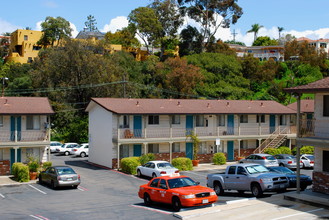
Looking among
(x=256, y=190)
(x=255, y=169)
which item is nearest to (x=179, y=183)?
(x=256, y=190)

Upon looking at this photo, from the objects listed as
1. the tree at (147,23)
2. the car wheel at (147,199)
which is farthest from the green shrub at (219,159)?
the tree at (147,23)

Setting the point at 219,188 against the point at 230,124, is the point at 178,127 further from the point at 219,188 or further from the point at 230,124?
the point at 219,188

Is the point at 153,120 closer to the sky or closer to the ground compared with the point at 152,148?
closer to the sky

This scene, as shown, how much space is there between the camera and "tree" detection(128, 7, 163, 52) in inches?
3258

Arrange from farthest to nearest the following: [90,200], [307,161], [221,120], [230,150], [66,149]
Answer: [66,149] < [230,150] < [221,120] < [307,161] < [90,200]

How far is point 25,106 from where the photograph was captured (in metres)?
35.5

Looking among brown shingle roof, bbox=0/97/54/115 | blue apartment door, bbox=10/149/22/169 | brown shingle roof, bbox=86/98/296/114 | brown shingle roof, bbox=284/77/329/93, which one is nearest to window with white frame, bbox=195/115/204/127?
brown shingle roof, bbox=86/98/296/114

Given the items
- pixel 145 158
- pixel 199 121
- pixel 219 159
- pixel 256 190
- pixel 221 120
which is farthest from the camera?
pixel 221 120

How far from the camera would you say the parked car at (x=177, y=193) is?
63.2 feet

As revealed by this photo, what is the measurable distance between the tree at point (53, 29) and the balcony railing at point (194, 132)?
164ft

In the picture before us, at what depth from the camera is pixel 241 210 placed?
756 inches

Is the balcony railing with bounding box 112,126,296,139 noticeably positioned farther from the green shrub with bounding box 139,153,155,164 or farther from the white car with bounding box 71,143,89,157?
the white car with bounding box 71,143,89,157

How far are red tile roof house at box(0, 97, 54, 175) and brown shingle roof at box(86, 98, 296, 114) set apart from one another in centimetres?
571

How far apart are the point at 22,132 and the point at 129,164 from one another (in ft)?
28.4
